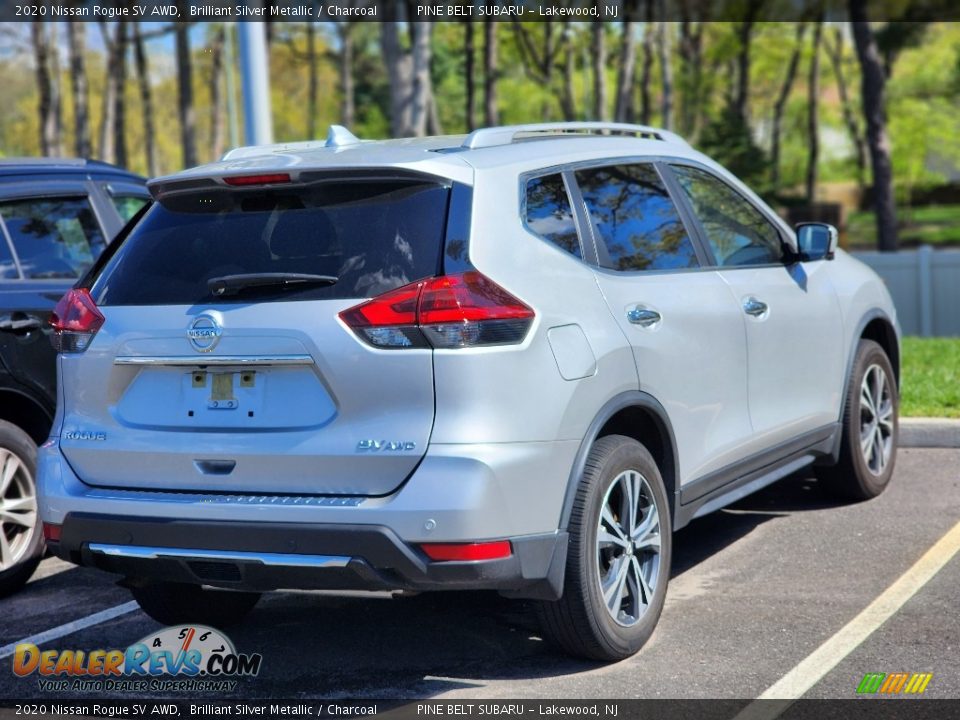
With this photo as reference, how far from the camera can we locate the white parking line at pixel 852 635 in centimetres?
429

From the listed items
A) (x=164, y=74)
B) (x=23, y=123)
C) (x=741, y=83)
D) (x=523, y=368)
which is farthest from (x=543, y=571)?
(x=23, y=123)

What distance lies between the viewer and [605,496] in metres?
4.52

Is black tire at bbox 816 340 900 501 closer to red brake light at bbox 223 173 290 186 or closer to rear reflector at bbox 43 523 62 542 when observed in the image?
red brake light at bbox 223 173 290 186

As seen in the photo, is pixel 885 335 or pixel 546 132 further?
pixel 885 335

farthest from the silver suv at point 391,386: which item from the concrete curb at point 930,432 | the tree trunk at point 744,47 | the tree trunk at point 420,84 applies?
the tree trunk at point 744,47

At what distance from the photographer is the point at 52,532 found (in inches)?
181

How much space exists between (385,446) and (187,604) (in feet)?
5.53

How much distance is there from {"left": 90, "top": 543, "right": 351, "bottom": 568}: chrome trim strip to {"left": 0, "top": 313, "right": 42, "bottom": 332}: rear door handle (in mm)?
2177

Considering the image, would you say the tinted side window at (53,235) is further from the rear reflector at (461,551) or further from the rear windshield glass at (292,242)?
the rear reflector at (461,551)

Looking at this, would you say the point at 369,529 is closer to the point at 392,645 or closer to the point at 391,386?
the point at 391,386

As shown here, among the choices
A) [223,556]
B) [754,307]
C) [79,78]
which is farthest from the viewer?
[79,78]

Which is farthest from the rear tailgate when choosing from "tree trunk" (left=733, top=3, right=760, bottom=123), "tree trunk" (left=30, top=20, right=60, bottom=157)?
"tree trunk" (left=733, top=3, right=760, bottom=123)

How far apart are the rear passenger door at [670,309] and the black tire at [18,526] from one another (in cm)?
296

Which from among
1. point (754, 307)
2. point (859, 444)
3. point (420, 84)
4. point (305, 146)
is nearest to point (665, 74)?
point (420, 84)
